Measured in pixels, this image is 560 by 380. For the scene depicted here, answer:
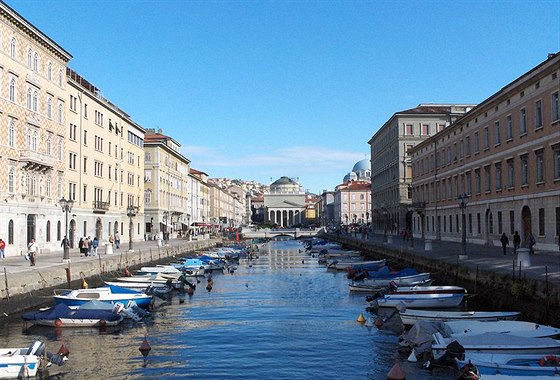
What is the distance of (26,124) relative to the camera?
48500 millimetres

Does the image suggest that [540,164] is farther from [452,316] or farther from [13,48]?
[13,48]

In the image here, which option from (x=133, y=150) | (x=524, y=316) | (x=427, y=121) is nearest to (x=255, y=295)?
(x=524, y=316)

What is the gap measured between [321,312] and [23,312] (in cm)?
1442

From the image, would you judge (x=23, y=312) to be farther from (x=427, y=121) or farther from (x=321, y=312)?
(x=427, y=121)

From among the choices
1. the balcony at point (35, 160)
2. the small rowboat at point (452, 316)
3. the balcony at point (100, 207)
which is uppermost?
the balcony at point (35, 160)

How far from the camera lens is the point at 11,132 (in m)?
46.1

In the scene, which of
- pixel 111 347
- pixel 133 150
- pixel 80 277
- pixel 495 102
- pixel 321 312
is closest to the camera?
pixel 111 347

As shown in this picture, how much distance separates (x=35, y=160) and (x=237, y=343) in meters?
33.2

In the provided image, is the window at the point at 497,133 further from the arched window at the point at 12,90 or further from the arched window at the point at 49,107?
the arched window at the point at 12,90

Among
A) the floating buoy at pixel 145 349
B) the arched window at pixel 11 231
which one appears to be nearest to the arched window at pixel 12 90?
the arched window at pixel 11 231

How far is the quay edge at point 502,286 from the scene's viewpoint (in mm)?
22547

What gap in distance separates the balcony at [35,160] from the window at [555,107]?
39660 millimetres

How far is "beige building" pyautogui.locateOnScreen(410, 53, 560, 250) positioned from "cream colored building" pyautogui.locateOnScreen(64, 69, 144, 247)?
32732 mm

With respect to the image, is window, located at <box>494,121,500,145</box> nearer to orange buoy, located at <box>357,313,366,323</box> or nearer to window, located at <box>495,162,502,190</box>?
window, located at <box>495,162,502,190</box>
